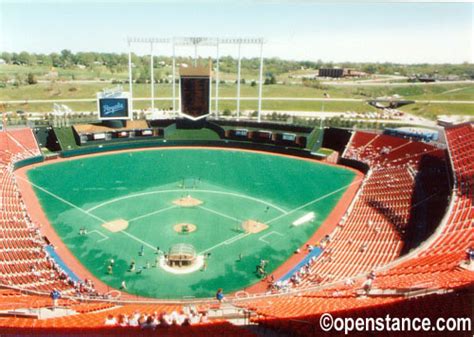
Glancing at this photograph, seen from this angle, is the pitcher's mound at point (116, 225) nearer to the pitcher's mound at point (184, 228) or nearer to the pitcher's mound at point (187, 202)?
the pitcher's mound at point (184, 228)

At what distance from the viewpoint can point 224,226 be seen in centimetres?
4034

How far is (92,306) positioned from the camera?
22984 millimetres

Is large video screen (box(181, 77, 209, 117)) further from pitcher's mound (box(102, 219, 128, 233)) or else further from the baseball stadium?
pitcher's mound (box(102, 219, 128, 233))

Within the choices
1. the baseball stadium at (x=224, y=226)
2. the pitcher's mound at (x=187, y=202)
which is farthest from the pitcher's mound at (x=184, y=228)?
the pitcher's mound at (x=187, y=202)

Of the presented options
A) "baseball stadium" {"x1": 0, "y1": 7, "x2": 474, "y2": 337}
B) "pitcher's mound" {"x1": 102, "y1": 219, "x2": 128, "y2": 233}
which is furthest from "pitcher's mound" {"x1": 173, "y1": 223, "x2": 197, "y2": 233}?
"pitcher's mound" {"x1": 102, "y1": 219, "x2": 128, "y2": 233}

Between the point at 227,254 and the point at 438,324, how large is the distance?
23.9m

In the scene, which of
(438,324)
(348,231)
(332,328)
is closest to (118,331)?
(332,328)

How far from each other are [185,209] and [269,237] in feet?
35.5

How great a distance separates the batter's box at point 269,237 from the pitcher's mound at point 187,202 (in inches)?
413

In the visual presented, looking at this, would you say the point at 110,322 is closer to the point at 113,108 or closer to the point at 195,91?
the point at 113,108

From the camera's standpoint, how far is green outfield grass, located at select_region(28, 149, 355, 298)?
3206cm

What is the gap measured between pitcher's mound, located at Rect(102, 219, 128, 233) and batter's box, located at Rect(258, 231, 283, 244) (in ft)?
44.0

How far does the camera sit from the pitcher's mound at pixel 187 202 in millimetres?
45656

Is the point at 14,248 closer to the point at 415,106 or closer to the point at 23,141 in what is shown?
the point at 23,141
